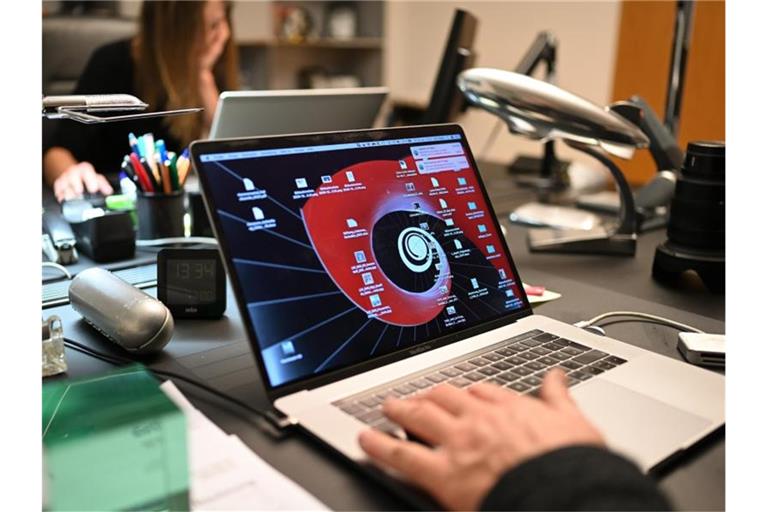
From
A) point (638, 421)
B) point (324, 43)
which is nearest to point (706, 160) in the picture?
point (638, 421)

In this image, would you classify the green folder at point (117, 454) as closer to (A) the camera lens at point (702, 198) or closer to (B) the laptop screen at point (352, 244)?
(B) the laptop screen at point (352, 244)

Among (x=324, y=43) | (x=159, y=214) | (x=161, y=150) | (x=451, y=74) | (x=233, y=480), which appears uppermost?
(x=324, y=43)

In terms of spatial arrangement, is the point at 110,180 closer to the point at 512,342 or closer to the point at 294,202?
the point at 294,202

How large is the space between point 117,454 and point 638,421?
1.44 feet

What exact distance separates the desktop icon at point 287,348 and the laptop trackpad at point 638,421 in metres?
0.27

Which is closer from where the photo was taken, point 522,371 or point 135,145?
point 522,371

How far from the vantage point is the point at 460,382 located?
0.66 m

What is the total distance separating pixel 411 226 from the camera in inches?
30.8

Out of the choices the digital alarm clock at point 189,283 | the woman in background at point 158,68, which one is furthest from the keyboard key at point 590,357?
the woman in background at point 158,68

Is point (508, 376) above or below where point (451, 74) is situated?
below

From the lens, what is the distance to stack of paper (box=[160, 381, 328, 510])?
52cm

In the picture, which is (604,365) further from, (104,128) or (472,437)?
(104,128)

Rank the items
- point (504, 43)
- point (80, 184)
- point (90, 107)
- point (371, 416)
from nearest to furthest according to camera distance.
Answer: point (371, 416) → point (90, 107) → point (80, 184) → point (504, 43)

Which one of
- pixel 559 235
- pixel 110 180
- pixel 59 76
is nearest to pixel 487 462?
pixel 559 235
